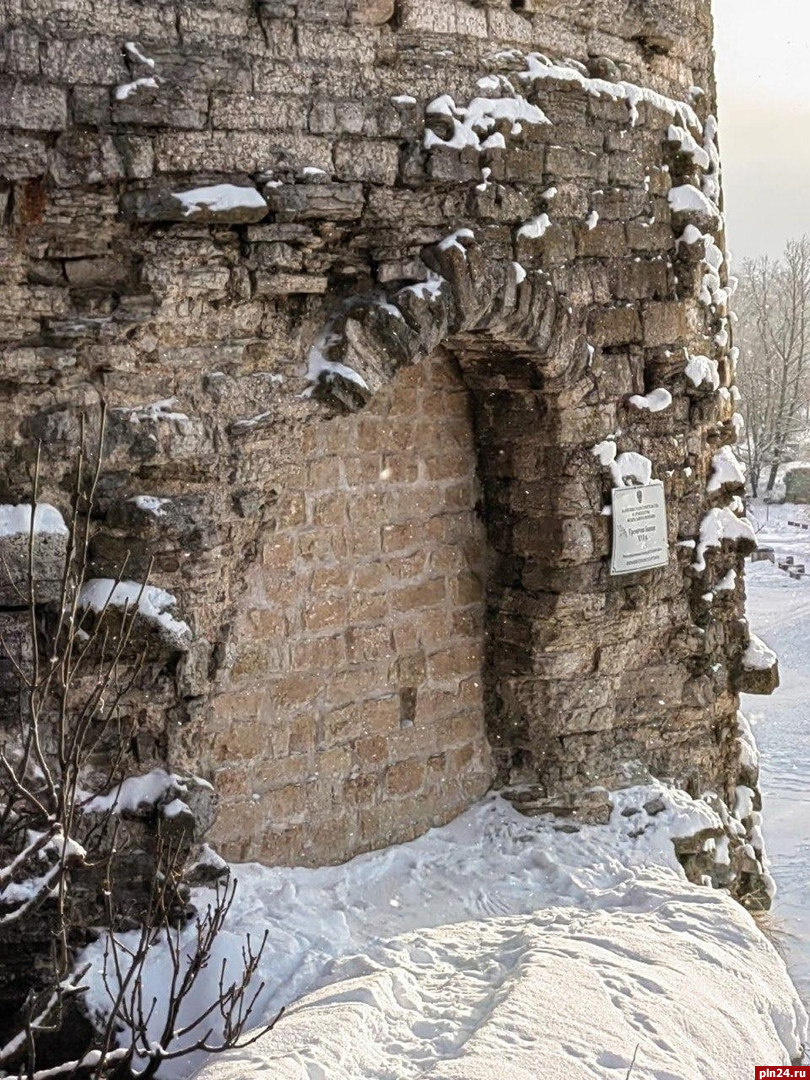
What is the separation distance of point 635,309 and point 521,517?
3.53 ft

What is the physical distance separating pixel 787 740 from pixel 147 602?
31.6ft

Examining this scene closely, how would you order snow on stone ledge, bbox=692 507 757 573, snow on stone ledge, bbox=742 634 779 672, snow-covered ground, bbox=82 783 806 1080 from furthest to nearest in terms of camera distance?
snow on stone ledge, bbox=742 634 779 672, snow on stone ledge, bbox=692 507 757 573, snow-covered ground, bbox=82 783 806 1080

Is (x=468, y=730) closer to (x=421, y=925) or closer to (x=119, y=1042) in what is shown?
(x=421, y=925)

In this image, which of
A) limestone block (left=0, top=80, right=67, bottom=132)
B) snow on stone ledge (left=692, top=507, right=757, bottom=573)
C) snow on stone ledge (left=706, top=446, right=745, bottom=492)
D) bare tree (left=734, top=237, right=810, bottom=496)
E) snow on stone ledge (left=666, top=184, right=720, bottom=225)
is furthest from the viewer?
bare tree (left=734, top=237, right=810, bottom=496)

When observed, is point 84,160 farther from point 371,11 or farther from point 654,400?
point 654,400

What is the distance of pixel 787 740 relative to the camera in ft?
42.0

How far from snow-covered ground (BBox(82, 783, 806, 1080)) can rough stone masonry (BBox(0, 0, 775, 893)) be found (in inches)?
10.6

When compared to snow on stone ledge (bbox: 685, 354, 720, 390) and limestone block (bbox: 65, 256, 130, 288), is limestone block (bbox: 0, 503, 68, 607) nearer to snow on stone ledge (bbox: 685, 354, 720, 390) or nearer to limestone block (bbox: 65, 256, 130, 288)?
limestone block (bbox: 65, 256, 130, 288)

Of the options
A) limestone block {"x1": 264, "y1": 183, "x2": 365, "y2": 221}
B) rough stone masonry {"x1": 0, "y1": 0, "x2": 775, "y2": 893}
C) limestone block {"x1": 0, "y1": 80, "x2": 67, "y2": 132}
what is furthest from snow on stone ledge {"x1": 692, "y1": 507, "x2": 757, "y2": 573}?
limestone block {"x1": 0, "y1": 80, "x2": 67, "y2": 132}

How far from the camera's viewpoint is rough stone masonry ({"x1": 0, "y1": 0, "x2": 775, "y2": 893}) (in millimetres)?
4488

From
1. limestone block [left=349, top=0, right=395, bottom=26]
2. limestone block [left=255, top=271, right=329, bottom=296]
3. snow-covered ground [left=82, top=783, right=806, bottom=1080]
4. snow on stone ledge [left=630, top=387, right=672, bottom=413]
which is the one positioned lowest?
snow-covered ground [left=82, top=783, right=806, bottom=1080]

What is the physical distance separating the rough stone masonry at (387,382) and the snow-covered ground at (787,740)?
6.69 ft

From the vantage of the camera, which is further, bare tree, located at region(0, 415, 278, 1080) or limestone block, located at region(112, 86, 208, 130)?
limestone block, located at region(112, 86, 208, 130)

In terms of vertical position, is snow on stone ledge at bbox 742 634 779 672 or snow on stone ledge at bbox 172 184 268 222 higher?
snow on stone ledge at bbox 172 184 268 222
